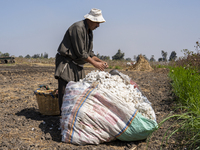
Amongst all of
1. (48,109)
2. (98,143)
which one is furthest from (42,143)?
(48,109)

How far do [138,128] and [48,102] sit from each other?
163 cm

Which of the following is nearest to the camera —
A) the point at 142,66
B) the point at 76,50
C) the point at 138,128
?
the point at 138,128

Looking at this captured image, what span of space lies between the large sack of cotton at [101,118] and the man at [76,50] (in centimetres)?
54

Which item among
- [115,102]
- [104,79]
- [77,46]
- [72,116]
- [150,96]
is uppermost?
[77,46]

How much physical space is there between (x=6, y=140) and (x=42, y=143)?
415 millimetres

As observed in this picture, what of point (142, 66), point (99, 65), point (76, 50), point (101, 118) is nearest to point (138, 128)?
point (101, 118)

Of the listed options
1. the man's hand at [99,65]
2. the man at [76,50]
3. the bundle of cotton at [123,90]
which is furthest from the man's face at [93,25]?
the bundle of cotton at [123,90]

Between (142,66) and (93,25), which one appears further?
(142,66)

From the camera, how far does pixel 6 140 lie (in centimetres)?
239

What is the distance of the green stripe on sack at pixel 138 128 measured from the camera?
235 cm

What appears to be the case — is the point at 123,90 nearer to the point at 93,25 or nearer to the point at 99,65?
the point at 99,65

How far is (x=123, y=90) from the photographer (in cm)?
264

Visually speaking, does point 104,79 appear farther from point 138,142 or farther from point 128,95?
point 138,142

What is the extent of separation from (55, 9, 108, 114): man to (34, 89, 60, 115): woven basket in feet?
0.82
